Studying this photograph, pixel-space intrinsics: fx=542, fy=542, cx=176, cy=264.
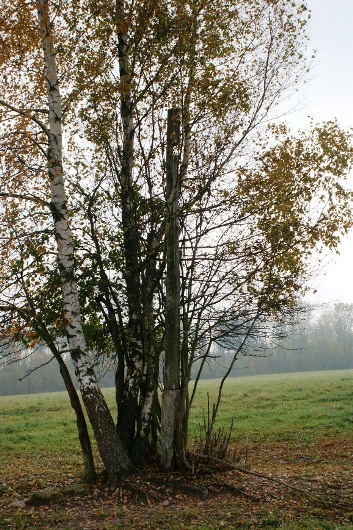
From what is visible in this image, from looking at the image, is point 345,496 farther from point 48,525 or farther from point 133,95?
point 133,95

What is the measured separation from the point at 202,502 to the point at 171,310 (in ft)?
12.8

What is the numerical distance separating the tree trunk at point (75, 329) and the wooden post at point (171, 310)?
100 cm

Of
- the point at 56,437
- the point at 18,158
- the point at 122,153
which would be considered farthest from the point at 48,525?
the point at 56,437

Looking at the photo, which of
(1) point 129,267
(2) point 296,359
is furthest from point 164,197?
(2) point 296,359

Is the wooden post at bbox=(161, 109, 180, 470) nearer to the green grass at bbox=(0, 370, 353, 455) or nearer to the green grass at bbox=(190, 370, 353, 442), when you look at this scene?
the green grass at bbox=(190, 370, 353, 442)

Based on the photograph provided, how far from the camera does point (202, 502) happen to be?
9984 mm

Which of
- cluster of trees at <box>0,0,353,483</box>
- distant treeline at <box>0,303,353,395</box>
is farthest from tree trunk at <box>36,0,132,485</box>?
distant treeline at <box>0,303,353,395</box>

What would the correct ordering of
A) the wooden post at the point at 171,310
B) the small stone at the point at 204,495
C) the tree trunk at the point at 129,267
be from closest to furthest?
the small stone at the point at 204,495, the wooden post at the point at 171,310, the tree trunk at the point at 129,267

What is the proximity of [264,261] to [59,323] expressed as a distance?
4763 mm

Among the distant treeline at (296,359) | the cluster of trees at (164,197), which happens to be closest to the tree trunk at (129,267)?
the cluster of trees at (164,197)

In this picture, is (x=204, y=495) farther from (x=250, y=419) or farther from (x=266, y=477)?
(x=250, y=419)

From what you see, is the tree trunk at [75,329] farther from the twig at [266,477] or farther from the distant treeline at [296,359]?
the distant treeline at [296,359]

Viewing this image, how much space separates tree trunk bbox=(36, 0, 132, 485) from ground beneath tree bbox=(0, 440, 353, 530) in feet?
2.16

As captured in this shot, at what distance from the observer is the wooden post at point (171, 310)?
11508mm
